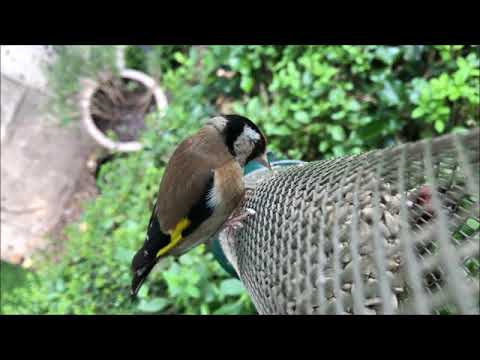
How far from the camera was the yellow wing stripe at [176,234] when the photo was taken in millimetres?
1822

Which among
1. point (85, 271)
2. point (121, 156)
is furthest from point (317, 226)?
point (121, 156)

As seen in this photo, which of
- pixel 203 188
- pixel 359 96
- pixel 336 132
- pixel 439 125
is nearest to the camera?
pixel 203 188

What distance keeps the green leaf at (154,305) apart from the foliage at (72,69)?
2084mm

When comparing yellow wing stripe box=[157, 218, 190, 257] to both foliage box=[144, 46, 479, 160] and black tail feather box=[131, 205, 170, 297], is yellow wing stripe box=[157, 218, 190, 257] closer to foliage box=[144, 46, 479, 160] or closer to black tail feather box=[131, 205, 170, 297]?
black tail feather box=[131, 205, 170, 297]

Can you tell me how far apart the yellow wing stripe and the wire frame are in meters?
0.56

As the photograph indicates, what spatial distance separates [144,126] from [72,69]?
0.73 meters

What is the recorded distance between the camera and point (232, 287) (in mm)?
2094

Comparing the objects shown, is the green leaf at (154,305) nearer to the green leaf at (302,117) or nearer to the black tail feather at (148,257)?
the black tail feather at (148,257)

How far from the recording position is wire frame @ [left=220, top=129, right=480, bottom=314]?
2.33 ft

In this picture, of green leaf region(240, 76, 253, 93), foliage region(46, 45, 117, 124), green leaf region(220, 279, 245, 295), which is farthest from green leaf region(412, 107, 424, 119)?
foliage region(46, 45, 117, 124)

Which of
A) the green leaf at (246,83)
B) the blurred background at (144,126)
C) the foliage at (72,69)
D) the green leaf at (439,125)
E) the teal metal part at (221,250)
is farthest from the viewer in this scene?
the foliage at (72,69)

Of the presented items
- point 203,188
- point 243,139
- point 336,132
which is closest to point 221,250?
point 203,188

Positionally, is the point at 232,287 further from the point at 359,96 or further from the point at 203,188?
the point at 359,96

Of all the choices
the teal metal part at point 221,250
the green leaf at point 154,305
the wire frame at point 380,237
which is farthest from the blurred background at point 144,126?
the wire frame at point 380,237
